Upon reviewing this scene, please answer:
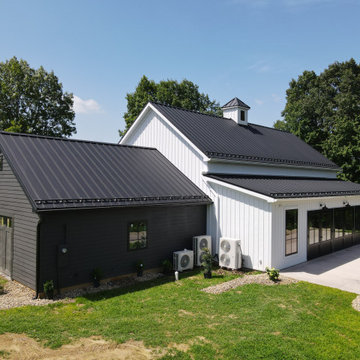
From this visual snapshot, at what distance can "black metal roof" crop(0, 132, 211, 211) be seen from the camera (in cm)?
968

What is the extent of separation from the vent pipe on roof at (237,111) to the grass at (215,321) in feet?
42.4

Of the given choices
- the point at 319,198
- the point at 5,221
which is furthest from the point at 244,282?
the point at 5,221

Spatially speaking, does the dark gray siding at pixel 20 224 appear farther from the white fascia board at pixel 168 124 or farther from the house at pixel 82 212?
the white fascia board at pixel 168 124

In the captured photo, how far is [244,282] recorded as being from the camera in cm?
1065

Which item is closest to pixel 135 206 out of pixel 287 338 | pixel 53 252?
pixel 53 252

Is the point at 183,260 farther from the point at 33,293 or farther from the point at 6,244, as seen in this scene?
the point at 6,244

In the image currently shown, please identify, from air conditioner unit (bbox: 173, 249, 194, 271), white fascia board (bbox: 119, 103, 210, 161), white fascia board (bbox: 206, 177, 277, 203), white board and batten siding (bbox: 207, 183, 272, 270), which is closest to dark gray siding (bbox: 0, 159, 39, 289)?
air conditioner unit (bbox: 173, 249, 194, 271)

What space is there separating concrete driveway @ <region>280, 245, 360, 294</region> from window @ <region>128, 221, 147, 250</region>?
17.6 feet

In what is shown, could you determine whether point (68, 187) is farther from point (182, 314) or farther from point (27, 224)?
point (182, 314)

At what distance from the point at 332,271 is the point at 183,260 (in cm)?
581

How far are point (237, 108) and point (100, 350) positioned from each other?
56.3 feet

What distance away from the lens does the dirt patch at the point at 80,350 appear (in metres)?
5.85

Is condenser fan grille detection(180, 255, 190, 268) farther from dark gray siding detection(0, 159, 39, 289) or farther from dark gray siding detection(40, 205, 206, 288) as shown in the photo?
dark gray siding detection(0, 159, 39, 289)

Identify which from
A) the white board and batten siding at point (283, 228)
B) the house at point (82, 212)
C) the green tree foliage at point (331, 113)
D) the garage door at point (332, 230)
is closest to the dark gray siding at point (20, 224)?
the house at point (82, 212)
